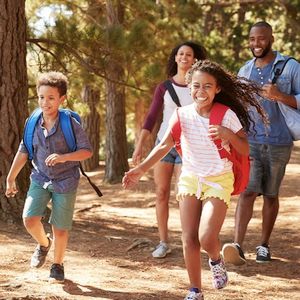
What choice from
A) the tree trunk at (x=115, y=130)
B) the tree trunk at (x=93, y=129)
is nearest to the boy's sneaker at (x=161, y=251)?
the tree trunk at (x=115, y=130)

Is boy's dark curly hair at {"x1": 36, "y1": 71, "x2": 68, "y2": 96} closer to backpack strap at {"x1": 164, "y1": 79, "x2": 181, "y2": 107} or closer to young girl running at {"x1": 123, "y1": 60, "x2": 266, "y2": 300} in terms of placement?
young girl running at {"x1": 123, "y1": 60, "x2": 266, "y2": 300}

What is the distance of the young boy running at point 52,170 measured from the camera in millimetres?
4840

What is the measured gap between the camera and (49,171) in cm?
489

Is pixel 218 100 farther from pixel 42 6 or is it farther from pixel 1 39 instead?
pixel 42 6

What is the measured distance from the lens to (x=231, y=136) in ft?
13.8

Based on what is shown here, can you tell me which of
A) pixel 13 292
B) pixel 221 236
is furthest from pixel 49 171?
pixel 221 236

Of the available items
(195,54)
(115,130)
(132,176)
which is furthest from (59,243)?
(115,130)

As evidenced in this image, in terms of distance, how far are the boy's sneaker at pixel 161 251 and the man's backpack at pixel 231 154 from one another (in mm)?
1846

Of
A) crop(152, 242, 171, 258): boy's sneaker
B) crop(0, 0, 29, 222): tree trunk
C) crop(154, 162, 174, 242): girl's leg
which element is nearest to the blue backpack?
crop(154, 162, 174, 242): girl's leg

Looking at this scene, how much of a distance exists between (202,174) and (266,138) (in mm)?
1609

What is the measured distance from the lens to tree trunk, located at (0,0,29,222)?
7031 mm

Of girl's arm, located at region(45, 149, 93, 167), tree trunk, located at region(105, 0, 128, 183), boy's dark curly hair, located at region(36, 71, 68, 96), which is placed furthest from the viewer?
tree trunk, located at region(105, 0, 128, 183)

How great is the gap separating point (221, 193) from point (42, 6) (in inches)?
296

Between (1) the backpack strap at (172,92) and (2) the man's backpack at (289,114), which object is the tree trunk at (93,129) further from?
(2) the man's backpack at (289,114)
